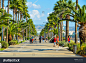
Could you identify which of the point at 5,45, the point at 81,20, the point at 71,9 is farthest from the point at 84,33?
the point at 5,45

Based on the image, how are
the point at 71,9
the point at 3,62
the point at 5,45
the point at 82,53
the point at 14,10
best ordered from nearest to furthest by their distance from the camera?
the point at 3,62 → the point at 82,53 → the point at 71,9 → the point at 5,45 → the point at 14,10

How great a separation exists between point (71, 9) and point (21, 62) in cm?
1451

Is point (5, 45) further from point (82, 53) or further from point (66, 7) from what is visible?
point (82, 53)

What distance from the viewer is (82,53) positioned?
19.7 metres

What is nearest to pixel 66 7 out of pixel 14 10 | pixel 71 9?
pixel 71 9

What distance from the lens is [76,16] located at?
79.6 ft

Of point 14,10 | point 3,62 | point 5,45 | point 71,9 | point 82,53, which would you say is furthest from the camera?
point 14,10

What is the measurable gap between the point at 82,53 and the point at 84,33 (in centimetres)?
412

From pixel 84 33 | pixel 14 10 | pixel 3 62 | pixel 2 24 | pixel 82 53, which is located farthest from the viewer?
pixel 14 10

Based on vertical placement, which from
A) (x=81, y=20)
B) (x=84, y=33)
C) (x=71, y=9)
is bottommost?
(x=84, y=33)

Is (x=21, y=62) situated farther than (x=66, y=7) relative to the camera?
No

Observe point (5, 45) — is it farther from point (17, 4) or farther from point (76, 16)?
point (17, 4)

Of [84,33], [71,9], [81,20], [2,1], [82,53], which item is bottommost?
[82,53]

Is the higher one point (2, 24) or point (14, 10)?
point (14, 10)
